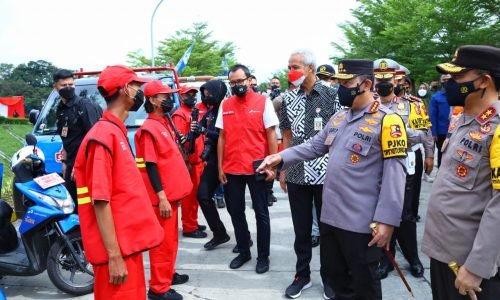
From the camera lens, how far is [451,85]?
2.41 metres

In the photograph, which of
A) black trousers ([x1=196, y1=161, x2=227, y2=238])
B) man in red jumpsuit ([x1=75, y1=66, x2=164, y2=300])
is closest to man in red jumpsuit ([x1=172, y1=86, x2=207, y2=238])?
black trousers ([x1=196, y1=161, x2=227, y2=238])

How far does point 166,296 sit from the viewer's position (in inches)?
166

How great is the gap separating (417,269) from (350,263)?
1945 mm

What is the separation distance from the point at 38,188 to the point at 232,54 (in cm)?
3203

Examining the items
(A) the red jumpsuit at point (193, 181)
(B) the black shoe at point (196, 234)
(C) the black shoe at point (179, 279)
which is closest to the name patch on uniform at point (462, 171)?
(C) the black shoe at point (179, 279)

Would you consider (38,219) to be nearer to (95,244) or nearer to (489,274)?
(95,244)

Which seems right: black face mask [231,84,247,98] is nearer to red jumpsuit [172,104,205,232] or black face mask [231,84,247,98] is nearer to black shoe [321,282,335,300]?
red jumpsuit [172,104,205,232]

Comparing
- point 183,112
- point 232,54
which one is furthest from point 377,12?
point 183,112

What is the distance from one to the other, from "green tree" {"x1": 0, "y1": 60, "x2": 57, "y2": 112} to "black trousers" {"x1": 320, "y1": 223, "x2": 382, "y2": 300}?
182 ft

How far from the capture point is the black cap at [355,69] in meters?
3.09

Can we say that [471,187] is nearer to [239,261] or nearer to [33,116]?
[239,261]

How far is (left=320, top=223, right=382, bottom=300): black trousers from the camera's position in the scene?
2973mm

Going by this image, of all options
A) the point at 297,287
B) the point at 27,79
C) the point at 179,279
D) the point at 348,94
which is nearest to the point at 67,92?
the point at 179,279

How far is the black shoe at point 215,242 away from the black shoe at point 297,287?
1642mm
